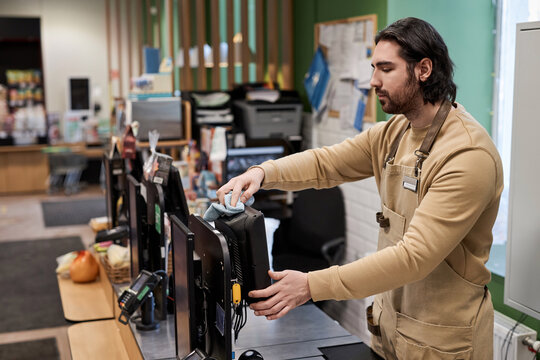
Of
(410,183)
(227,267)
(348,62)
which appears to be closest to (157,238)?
(227,267)

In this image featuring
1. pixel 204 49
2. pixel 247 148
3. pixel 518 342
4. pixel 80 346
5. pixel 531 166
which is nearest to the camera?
pixel 531 166

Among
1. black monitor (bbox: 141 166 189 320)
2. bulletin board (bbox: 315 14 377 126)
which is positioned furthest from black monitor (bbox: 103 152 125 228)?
bulletin board (bbox: 315 14 377 126)

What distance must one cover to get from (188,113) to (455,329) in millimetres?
3226

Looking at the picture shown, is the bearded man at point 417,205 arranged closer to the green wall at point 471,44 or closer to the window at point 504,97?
the window at point 504,97

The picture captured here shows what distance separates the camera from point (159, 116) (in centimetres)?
461

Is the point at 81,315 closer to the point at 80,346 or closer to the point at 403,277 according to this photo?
the point at 80,346

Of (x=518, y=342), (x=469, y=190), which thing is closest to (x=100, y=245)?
(x=518, y=342)

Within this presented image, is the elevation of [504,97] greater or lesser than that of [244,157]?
greater

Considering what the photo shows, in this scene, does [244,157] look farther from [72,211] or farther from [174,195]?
[72,211]

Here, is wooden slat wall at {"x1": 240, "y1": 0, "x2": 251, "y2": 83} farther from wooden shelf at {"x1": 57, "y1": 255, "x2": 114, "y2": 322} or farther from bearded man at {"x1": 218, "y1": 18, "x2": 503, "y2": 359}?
bearded man at {"x1": 218, "y1": 18, "x2": 503, "y2": 359}

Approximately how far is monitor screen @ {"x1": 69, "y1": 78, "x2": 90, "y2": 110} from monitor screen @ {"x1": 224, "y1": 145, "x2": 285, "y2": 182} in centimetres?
751

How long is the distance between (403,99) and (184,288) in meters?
0.83

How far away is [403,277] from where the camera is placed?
163cm

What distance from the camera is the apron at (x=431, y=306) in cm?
183
